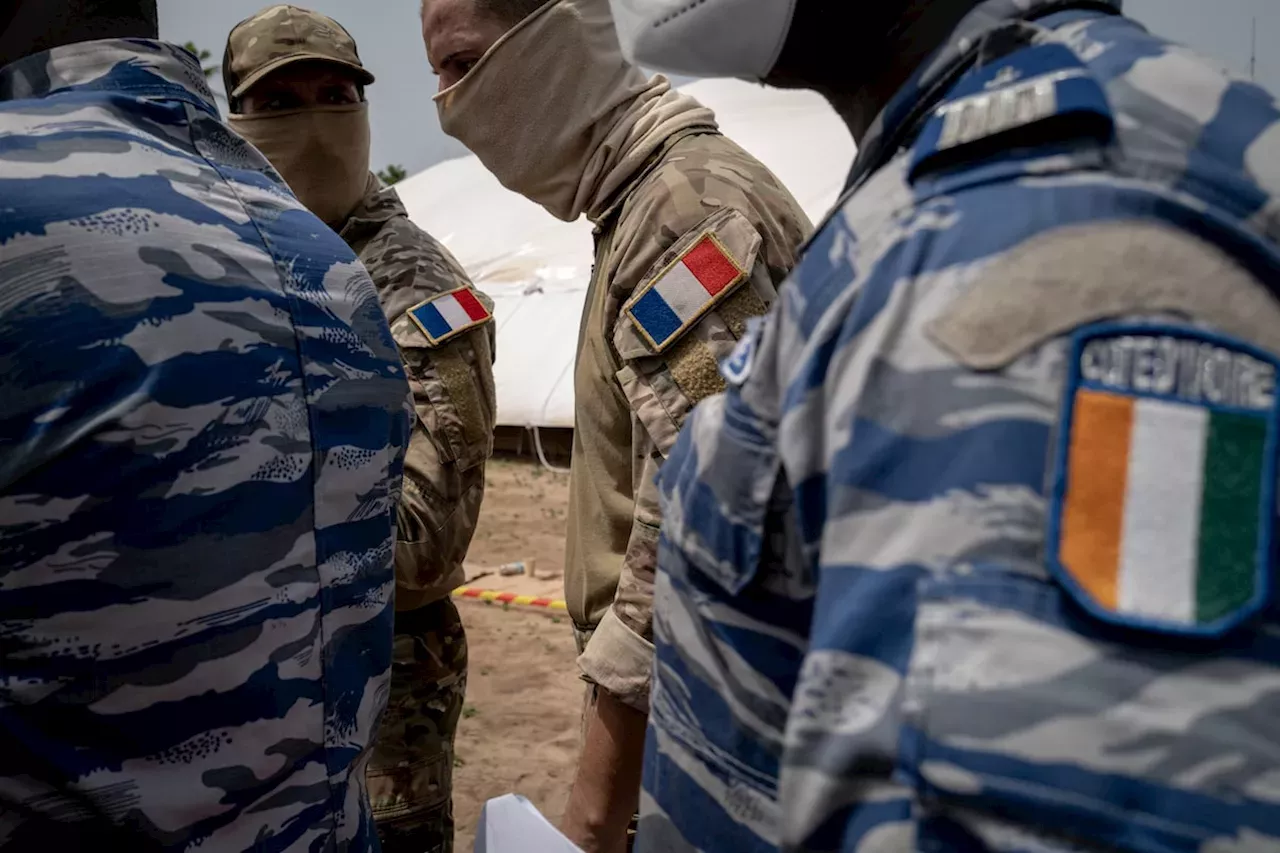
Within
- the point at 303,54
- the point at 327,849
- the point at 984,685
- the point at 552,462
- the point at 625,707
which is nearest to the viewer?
the point at 984,685

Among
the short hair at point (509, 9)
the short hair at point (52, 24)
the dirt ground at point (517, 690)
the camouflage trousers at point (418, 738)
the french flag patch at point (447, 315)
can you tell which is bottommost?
the dirt ground at point (517, 690)

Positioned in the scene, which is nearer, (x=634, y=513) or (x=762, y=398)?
(x=762, y=398)

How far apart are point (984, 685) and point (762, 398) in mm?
270

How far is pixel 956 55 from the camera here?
0.74m

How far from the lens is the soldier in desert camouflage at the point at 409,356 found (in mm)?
2297

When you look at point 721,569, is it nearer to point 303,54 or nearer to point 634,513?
point 634,513

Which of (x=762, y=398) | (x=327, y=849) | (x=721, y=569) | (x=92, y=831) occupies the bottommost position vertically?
(x=327, y=849)

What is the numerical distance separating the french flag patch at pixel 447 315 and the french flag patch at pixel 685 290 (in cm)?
83

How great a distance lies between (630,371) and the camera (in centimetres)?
162

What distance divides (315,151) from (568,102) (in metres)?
0.93

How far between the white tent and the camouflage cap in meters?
6.07

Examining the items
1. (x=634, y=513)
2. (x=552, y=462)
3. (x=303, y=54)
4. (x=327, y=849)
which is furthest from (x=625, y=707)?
(x=552, y=462)

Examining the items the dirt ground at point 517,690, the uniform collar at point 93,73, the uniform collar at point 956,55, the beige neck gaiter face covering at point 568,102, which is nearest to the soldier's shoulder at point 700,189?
the beige neck gaiter face covering at point 568,102

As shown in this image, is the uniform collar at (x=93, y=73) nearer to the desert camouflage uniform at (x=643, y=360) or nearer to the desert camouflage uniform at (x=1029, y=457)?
the desert camouflage uniform at (x=643, y=360)
